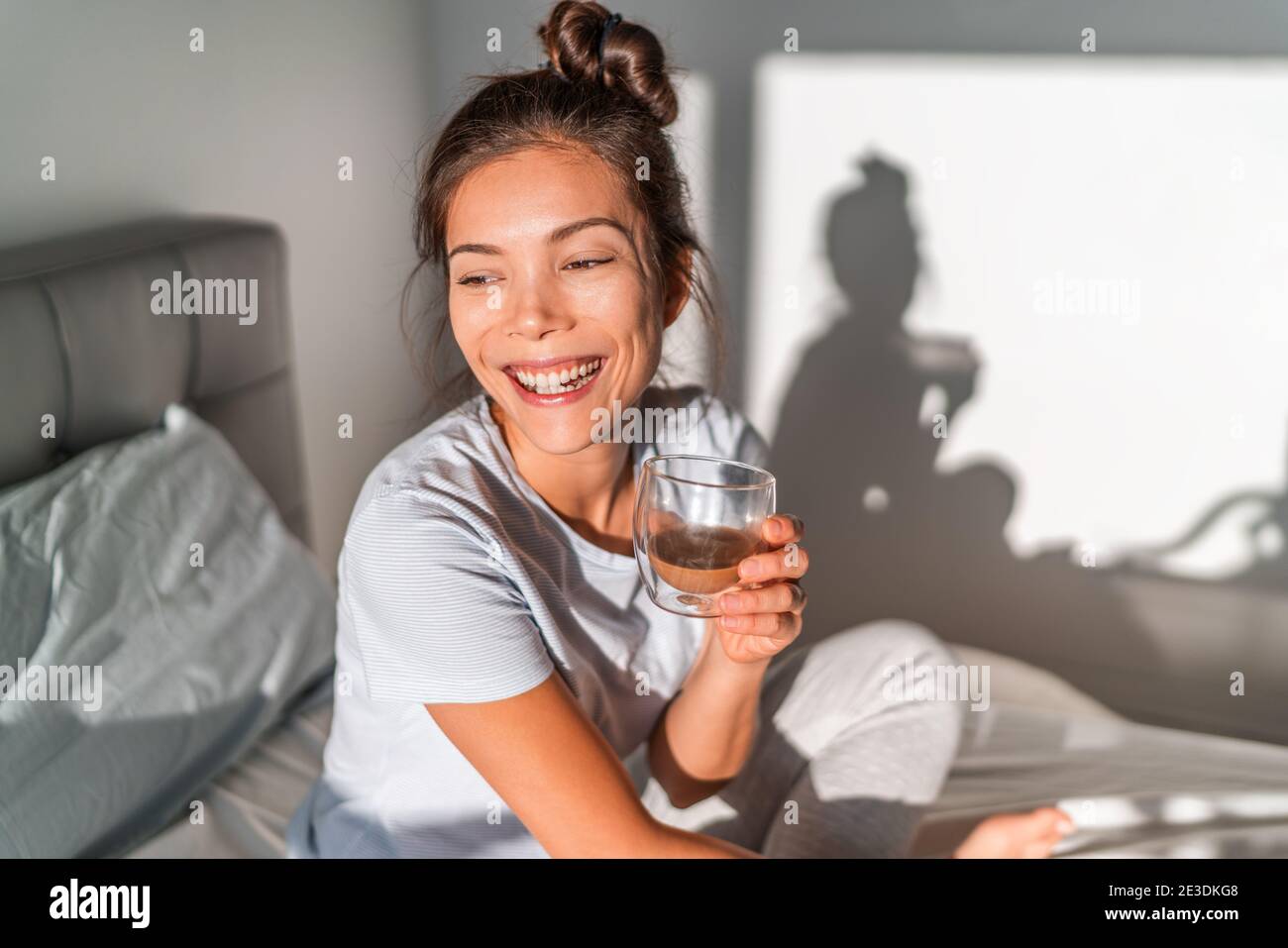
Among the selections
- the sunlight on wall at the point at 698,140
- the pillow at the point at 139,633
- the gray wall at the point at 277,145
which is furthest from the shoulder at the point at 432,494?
the sunlight on wall at the point at 698,140

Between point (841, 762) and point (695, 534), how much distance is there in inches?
18.3

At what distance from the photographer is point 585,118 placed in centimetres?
108

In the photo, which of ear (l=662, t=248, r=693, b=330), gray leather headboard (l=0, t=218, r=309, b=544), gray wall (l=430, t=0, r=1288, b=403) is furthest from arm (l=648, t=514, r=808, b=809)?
gray wall (l=430, t=0, r=1288, b=403)

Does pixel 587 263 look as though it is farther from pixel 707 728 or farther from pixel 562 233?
pixel 707 728

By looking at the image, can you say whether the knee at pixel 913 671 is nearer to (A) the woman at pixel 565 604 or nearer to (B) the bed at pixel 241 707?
(A) the woman at pixel 565 604

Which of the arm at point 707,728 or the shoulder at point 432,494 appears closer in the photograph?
the shoulder at point 432,494

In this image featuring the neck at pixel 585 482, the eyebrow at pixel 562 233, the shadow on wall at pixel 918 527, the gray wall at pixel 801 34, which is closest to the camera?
the eyebrow at pixel 562 233

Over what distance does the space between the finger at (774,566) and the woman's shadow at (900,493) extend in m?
1.25

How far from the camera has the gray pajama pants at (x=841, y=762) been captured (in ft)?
3.95

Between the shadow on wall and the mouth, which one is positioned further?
the shadow on wall

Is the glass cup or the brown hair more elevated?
the brown hair

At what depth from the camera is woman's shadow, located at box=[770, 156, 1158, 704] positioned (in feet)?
6.89

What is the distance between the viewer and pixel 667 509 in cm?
94

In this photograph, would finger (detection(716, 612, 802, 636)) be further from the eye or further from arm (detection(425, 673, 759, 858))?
the eye
